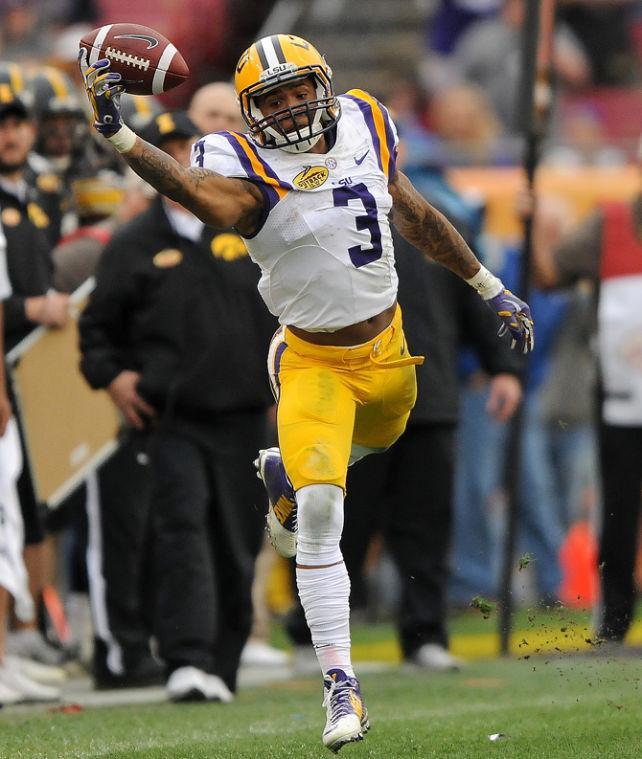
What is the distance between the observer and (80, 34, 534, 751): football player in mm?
5613

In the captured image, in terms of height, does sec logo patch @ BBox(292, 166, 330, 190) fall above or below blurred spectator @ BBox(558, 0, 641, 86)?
above

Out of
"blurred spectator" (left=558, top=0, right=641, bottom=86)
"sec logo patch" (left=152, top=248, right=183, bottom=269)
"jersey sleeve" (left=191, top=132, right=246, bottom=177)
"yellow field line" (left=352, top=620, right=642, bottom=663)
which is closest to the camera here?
"jersey sleeve" (left=191, top=132, right=246, bottom=177)

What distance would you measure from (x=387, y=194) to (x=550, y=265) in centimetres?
334

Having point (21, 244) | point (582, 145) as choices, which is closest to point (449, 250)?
point (21, 244)

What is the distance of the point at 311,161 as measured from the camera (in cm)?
582

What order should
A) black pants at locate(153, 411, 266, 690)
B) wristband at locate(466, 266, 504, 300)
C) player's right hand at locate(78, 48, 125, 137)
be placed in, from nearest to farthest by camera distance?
player's right hand at locate(78, 48, 125, 137) → wristband at locate(466, 266, 504, 300) → black pants at locate(153, 411, 266, 690)

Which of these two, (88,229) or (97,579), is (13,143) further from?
(97,579)

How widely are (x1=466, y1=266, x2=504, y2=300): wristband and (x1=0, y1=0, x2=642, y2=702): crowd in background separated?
61.4 inches

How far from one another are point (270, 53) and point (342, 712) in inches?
82.1

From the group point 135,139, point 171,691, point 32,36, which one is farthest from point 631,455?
point 32,36

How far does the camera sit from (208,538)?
25.1ft

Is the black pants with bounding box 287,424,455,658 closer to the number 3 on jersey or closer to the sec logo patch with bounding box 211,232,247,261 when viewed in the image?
the sec logo patch with bounding box 211,232,247,261

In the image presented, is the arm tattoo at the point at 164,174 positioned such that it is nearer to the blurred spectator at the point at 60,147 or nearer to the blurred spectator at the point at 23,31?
the blurred spectator at the point at 60,147

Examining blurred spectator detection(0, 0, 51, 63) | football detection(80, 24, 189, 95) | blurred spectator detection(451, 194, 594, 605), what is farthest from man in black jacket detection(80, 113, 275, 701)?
blurred spectator detection(0, 0, 51, 63)
